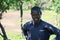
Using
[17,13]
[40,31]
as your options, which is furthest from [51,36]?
[17,13]

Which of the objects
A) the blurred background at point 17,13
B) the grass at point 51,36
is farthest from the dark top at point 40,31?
the grass at point 51,36

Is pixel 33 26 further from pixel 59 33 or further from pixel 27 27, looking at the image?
pixel 59 33

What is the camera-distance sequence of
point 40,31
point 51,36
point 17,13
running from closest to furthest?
point 40,31 → point 51,36 → point 17,13

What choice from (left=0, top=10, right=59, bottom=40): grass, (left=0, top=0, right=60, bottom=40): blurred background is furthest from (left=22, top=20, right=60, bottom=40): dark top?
(left=0, top=10, right=59, bottom=40): grass

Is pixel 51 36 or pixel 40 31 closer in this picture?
pixel 40 31

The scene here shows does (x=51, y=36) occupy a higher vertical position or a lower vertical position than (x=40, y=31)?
lower

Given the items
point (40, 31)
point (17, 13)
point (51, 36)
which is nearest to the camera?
point (40, 31)

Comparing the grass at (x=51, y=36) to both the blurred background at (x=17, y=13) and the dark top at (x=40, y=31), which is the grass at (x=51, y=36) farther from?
the dark top at (x=40, y=31)

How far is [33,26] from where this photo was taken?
360 centimetres

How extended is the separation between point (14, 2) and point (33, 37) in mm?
3368

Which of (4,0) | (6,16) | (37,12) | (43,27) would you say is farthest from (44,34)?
(6,16)

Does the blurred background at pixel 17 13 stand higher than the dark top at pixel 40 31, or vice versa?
the dark top at pixel 40 31

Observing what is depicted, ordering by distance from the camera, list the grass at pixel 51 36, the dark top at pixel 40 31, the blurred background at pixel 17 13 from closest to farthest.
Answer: the dark top at pixel 40 31 → the blurred background at pixel 17 13 → the grass at pixel 51 36

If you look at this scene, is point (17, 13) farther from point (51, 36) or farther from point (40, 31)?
point (40, 31)
